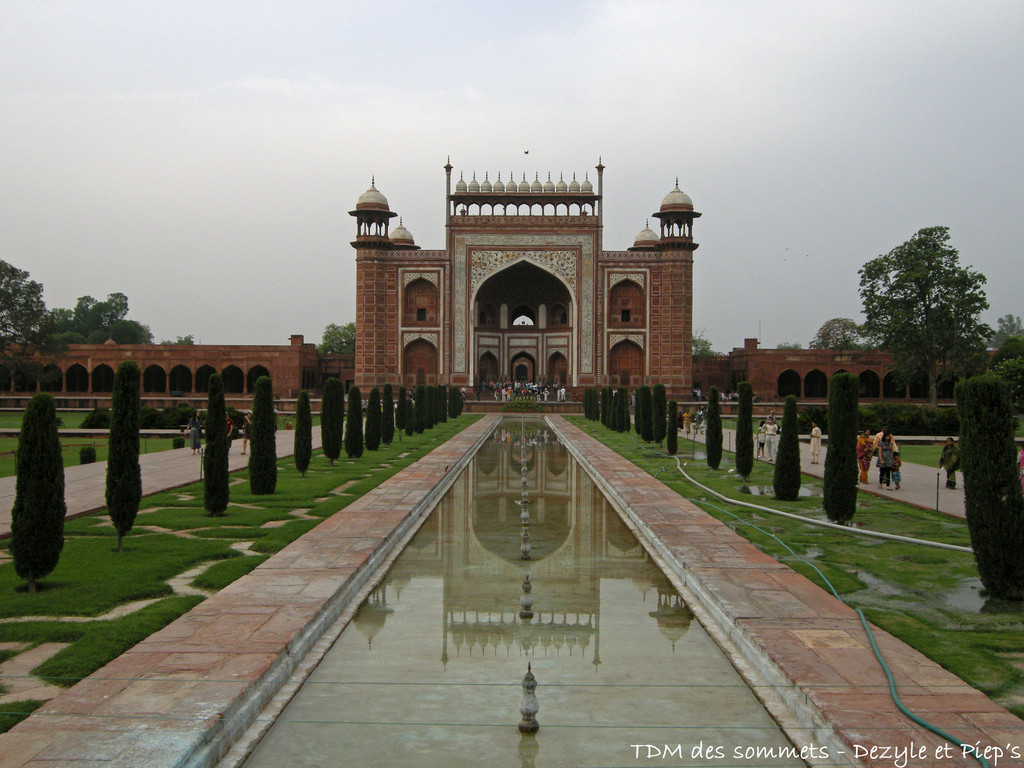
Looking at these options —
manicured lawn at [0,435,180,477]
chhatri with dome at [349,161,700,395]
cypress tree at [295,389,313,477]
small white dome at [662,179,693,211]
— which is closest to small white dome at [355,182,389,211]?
chhatri with dome at [349,161,700,395]

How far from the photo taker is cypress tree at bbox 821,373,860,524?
7.62 meters

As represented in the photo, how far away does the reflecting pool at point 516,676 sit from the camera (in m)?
3.11

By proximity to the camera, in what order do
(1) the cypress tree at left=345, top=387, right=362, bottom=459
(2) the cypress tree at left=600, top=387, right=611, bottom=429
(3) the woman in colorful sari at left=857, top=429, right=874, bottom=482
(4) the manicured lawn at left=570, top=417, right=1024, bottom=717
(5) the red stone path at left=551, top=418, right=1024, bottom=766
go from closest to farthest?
(5) the red stone path at left=551, top=418, right=1024, bottom=766, (4) the manicured lawn at left=570, top=417, right=1024, bottom=717, (3) the woman in colorful sari at left=857, top=429, right=874, bottom=482, (1) the cypress tree at left=345, top=387, right=362, bottom=459, (2) the cypress tree at left=600, top=387, right=611, bottom=429

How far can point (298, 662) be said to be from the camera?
3.96 metres

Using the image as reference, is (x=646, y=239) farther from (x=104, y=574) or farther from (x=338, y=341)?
(x=104, y=574)

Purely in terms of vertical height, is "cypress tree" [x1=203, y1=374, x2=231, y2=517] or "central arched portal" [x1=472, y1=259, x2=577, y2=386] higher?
"central arched portal" [x1=472, y1=259, x2=577, y2=386]

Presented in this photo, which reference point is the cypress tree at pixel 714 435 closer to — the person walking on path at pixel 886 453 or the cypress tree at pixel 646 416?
the person walking on path at pixel 886 453

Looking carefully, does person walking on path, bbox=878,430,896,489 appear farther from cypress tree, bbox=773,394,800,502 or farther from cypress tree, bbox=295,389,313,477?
cypress tree, bbox=295,389,313,477

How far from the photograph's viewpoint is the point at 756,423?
2578 centimetres

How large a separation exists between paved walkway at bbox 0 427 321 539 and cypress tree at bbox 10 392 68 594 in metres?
2.06

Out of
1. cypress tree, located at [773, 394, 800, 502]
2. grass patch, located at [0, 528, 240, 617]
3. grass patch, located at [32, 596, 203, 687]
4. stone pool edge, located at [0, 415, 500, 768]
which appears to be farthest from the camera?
cypress tree, located at [773, 394, 800, 502]

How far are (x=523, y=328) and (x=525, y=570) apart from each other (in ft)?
107

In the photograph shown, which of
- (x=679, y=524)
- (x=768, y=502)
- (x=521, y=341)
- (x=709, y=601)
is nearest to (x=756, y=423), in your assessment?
(x=521, y=341)

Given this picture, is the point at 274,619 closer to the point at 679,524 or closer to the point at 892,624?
the point at 892,624
